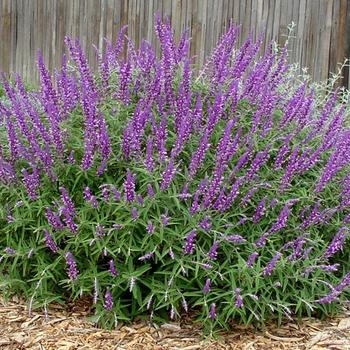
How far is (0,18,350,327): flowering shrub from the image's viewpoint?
3.43 metres

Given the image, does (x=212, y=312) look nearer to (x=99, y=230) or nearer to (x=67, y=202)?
(x=99, y=230)

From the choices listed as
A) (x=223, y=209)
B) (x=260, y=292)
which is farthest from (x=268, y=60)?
(x=260, y=292)

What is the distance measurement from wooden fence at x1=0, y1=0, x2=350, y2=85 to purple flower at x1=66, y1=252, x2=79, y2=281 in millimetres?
5267

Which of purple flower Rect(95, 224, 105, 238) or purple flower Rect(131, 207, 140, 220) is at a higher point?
purple flower Rect(131, 207, 140, 220)

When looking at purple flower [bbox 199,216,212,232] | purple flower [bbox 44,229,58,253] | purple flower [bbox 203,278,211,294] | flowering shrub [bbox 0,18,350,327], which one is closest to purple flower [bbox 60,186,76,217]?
flowering shrub [bbox 0,18,350,327]

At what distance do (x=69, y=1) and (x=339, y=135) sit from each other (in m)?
7.76

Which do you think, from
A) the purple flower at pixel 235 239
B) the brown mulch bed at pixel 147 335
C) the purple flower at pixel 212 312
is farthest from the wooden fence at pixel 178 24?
the purple flower at pixel 212 312

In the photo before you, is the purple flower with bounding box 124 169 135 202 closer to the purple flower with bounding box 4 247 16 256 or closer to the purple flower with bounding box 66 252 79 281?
the purple flower with bounding box 66 252 79 281

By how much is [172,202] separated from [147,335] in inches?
29.7

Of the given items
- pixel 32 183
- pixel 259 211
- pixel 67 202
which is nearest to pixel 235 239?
pixel 259 211

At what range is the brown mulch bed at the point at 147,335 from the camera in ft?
11.5

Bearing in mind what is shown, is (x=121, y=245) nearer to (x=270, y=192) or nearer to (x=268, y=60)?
(x=270, y=192)

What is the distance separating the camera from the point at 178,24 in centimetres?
932

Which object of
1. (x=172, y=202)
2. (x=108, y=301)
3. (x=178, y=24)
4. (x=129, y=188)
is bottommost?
(x=108, y=301)
